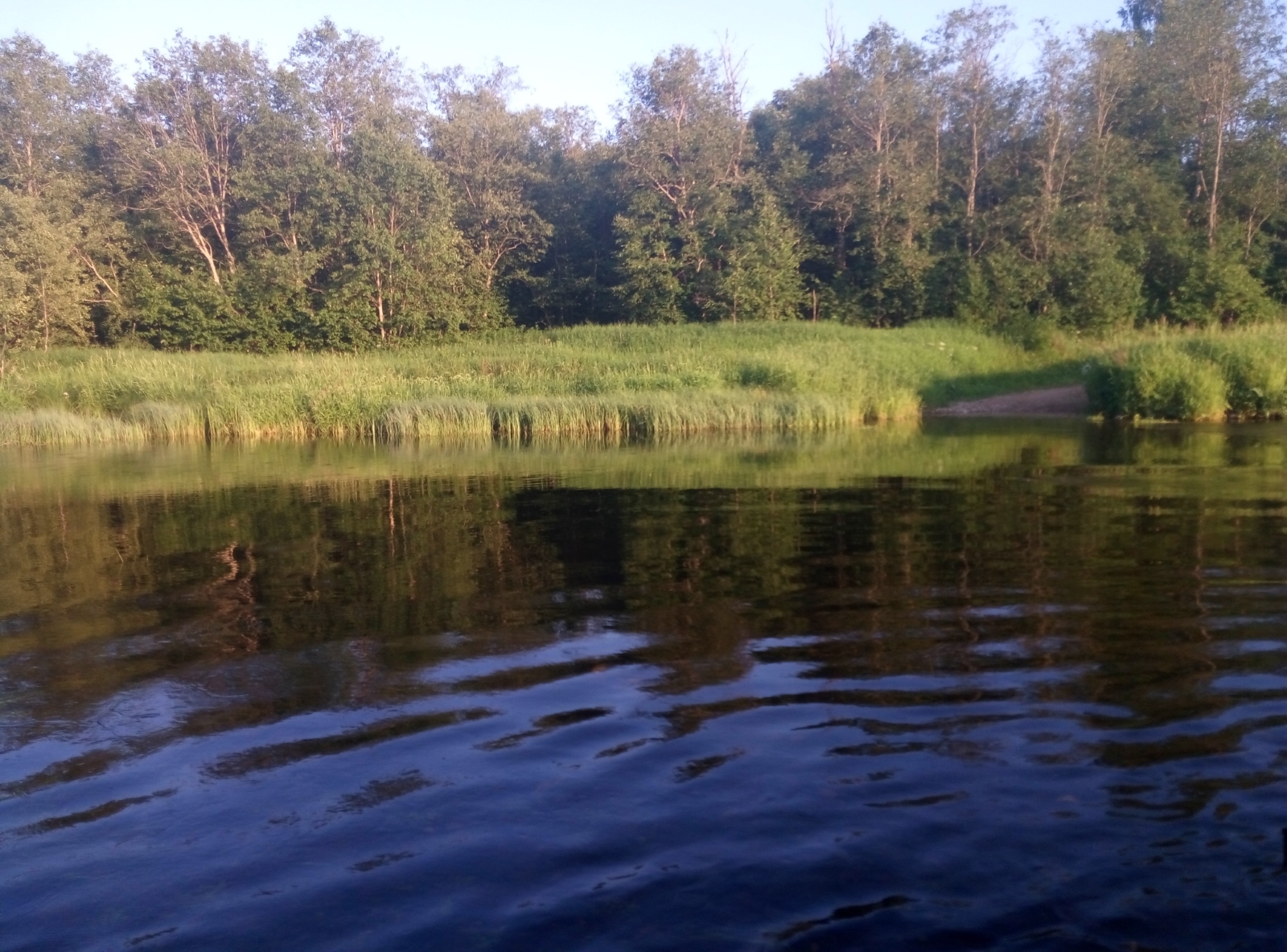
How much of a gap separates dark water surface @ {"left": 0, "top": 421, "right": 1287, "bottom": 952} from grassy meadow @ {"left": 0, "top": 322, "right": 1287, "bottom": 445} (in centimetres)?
1406

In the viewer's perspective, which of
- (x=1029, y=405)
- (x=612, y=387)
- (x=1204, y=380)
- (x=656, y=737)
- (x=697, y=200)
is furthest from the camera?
(x=697, y=200)

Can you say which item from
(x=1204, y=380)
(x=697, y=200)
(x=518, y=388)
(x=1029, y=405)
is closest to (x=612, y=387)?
(x=518, y=388)

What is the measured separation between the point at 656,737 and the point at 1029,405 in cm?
2685

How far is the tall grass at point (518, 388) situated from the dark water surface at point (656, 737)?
13.9 m

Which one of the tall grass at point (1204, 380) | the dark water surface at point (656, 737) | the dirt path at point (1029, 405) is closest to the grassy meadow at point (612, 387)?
the tall grass at point (1204, 380)

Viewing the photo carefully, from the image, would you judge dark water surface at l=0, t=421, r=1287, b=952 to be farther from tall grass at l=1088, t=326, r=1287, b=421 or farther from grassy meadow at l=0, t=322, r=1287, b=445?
tall grass at l=1088, t=326, r=1287, b=421

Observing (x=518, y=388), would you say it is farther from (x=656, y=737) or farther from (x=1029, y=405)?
(x=656, y=737)

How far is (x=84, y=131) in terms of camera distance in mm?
48594

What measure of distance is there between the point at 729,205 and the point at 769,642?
41771 mm

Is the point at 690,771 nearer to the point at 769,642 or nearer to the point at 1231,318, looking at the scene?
the point at 769,642

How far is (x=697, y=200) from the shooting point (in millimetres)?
47688

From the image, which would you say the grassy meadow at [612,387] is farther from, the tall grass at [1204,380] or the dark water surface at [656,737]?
the dark water surface at [656,737]

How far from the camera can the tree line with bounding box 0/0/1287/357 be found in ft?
142

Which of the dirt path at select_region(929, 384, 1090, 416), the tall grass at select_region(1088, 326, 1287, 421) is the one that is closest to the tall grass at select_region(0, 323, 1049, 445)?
the dirt path at select_region(929, 384, 1090, 416)
